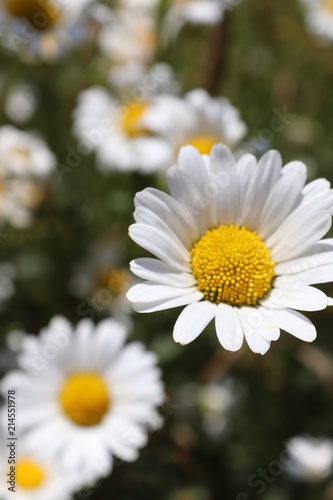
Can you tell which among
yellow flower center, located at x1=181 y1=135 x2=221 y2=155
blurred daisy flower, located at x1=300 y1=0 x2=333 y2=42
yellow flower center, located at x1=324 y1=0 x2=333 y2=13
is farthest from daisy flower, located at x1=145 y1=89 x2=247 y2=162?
yellow flower center, located at x1=324 y1=0 x2=333 y2=13

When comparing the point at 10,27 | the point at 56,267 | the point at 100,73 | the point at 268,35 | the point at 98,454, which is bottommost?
the point at 98,454

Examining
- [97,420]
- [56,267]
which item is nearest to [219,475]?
[97,420]

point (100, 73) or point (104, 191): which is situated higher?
point (100, 73)

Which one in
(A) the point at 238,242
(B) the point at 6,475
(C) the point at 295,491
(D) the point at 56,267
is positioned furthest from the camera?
(D) the point at 56,267

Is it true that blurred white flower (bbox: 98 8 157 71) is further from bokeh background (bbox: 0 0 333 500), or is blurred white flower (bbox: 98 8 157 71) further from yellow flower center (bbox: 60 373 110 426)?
yellow flower center (bbox: 60 373 110 426)

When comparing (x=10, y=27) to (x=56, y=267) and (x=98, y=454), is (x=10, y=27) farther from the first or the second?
(x=98, y=454)
